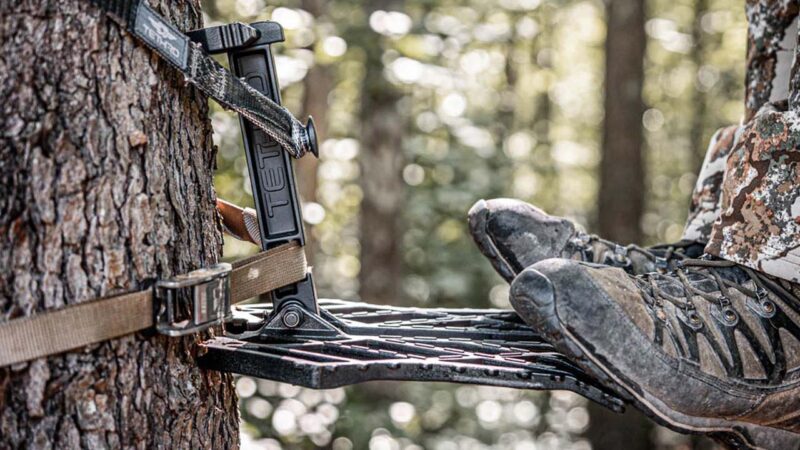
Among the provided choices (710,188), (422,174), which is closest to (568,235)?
(710,188)

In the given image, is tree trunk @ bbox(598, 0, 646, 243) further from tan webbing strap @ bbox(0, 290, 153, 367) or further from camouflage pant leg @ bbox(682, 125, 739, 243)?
tan webbing strap @ bbox(0, 290, 153, 367)

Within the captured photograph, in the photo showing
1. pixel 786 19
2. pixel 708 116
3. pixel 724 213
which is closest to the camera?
pixel 724 213

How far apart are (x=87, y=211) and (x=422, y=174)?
5.37 meters

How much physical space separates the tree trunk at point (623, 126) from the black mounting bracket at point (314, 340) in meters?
4.59

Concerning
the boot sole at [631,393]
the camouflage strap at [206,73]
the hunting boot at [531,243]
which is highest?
the camouflage strap at [206,73]

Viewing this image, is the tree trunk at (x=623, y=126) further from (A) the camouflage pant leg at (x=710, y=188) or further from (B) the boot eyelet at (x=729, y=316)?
(B) the boot eyelet at (x=729, y=316)

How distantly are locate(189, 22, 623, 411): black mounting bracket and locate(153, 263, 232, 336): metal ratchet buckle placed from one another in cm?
9

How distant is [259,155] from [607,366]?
70cm

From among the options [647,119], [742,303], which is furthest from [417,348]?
[647,119]

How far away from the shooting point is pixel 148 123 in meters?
1.19

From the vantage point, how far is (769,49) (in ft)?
5.80

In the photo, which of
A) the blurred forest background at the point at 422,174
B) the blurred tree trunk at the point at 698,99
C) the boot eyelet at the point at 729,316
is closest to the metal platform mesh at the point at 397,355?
the boot eyelet at the point at 729,316

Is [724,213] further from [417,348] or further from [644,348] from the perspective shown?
[417,348]

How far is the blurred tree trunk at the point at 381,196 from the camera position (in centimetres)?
488
